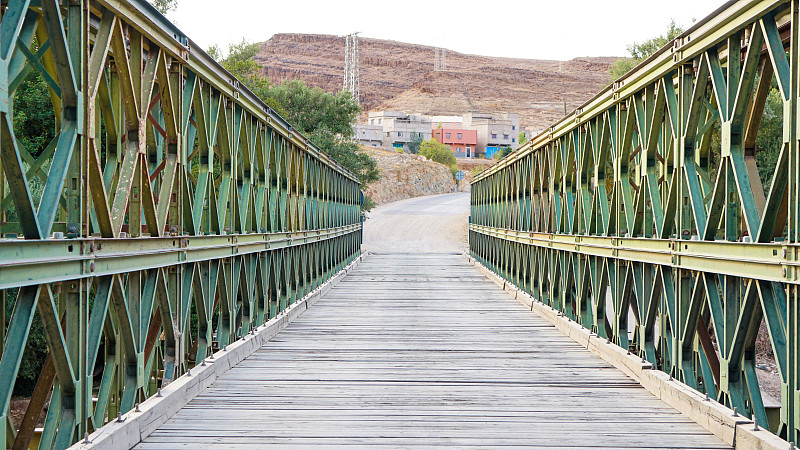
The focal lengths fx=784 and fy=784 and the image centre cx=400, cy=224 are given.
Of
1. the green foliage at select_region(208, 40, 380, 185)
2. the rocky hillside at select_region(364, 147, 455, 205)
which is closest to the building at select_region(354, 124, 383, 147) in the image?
the rocky hillside at select_region(364, 147, 455, 205)

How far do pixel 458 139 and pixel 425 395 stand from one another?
434 feet

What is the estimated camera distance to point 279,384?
7.50 meters

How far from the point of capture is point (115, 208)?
512cm

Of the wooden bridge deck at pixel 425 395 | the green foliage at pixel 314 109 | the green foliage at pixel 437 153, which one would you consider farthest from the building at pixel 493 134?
the wooden bridge deck at pixel 425 395

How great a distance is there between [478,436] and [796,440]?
208cm

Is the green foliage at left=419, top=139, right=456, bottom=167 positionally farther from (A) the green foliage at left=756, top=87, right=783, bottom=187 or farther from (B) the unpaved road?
(A) the green foliage at left=756, top=87, right=783, bottom=187

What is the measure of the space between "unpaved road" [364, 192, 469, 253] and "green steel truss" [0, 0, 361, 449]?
31.5 metres

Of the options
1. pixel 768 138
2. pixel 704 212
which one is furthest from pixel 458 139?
pixel 704 212

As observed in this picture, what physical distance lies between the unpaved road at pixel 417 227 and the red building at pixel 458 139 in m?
64.1

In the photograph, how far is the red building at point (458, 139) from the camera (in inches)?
5433

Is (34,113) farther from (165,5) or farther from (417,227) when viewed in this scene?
(417,227)

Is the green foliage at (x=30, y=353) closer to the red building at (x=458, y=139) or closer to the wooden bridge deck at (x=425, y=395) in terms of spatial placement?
the wooden bridge deck at (x=425, y=395)

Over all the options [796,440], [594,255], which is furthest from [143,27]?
[594,255]

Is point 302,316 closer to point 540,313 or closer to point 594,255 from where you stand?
point 540,313
